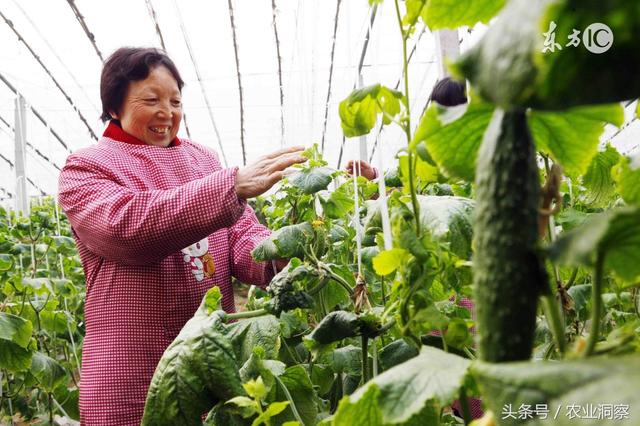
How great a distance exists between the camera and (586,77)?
10.4 inches

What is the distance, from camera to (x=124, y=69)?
1819 millimetres

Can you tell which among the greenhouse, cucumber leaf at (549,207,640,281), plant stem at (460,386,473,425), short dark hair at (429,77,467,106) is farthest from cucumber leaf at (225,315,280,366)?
cucumber leaf at (549,207,640,281)

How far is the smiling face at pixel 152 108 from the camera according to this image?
5.88 ft

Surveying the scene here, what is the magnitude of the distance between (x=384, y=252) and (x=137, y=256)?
1038 millimetres

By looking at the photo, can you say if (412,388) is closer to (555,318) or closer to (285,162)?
(555,318)

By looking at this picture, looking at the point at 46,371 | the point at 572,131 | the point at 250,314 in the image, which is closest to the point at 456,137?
the point at 572,131

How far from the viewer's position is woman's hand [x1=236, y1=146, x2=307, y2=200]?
134cm

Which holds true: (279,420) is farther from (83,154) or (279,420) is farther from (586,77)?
(83,154)

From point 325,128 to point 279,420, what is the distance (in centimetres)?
948

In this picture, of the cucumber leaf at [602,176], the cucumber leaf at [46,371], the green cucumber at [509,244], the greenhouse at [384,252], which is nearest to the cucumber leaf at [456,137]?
the greenhouse at [384,252]

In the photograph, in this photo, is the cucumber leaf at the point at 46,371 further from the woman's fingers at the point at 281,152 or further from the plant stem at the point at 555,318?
the plant stem at the point at 555,318

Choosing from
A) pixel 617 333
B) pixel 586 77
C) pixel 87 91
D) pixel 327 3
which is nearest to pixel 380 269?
pixel 617 333

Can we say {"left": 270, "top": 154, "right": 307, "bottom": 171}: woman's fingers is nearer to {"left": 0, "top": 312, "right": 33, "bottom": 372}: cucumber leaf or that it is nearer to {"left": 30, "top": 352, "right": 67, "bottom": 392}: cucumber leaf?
{"left": 0, "top": 312, "right": 33, "bottom": 372}: cucumber leaf

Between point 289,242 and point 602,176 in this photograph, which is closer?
point 602,176
